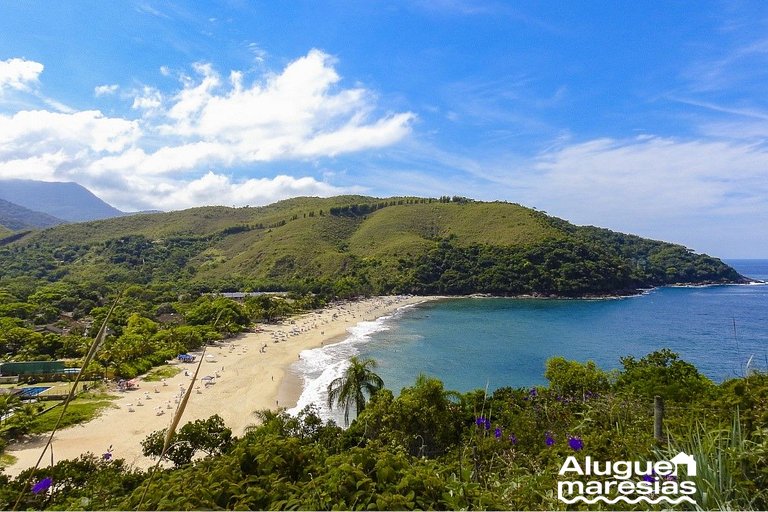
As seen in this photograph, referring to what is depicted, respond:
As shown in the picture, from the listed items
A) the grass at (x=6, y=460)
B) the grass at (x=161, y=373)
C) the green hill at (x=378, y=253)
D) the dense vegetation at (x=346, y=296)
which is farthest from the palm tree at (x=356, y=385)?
the green hill at (x=378, y=253)

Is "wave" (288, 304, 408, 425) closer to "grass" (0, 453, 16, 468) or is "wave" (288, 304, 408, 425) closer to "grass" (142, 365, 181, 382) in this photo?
"grass" (142, 365, 181, 382)

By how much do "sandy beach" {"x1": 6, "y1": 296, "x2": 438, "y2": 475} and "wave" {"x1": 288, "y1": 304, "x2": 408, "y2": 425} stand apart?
41.0 inches

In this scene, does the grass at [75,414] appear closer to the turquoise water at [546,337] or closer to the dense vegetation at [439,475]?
the turquoise water at [546,337]

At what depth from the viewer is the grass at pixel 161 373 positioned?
33750 mm

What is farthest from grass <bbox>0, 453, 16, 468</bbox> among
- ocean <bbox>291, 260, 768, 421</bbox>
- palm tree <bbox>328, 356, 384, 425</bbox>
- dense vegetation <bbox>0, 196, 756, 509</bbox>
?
palm tree <bbox>328, 356, 384, 425</bbox>

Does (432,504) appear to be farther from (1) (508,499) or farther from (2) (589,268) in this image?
(2) (589,268)

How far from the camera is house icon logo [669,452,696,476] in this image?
3.23 meters

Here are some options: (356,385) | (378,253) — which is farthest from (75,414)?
(378,253)

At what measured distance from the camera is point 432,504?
3.42m

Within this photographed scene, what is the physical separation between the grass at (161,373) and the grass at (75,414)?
5.20 meters

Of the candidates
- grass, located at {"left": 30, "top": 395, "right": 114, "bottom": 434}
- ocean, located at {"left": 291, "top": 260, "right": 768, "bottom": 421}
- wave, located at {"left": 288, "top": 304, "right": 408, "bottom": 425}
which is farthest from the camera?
ocean, located at {"left": 291, "top": 260, "right": 768, "bottom": 421}

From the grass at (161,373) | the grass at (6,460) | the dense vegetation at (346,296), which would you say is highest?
the dense vegetation at (346,296)

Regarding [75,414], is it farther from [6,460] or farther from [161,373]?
[161,373]

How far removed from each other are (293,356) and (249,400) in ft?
45.1
